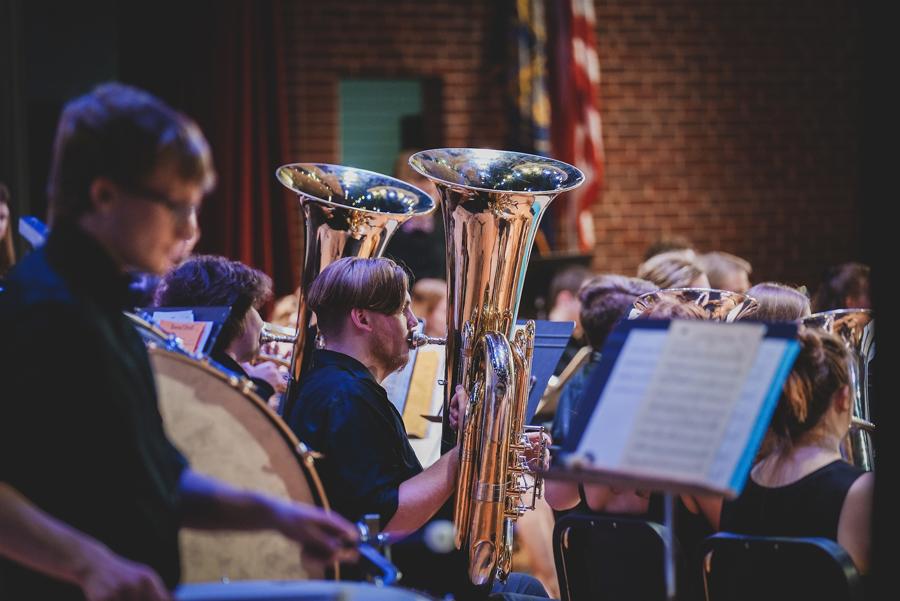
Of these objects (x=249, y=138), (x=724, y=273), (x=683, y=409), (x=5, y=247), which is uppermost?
(x=683, y=409)

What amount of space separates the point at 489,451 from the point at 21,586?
1.27 m

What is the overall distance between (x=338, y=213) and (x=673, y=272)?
1531mm

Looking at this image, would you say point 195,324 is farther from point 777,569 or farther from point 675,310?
point 777,569

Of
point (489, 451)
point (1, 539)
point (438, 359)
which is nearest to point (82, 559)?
point (1, 539)

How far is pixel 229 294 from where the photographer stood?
3234 millimetres

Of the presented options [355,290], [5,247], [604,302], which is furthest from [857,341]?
[5,247]

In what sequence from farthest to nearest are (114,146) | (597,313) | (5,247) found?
(597,313) < (5,247) < (114,146)

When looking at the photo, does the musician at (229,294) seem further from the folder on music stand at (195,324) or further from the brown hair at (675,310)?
the brown hair at (675,310)

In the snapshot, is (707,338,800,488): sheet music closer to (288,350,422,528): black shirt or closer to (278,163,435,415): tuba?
(288,350,422,528): black shirt

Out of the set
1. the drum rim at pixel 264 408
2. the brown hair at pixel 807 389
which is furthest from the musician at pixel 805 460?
the drum rim at pixel 264 408

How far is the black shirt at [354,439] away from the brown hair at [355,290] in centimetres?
17

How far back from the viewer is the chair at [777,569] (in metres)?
2.16

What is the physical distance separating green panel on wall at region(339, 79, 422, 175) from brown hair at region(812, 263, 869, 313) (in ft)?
11.9

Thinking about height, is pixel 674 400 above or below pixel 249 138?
above
